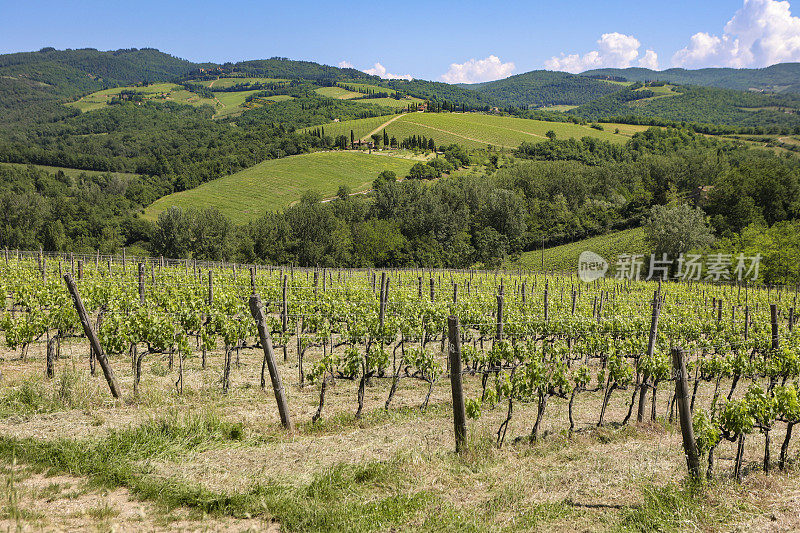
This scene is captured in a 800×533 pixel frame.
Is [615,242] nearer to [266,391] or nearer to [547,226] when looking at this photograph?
[547,226]

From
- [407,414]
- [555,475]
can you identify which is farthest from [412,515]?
[407,414]

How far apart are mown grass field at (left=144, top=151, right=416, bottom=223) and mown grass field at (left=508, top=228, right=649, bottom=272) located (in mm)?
39697

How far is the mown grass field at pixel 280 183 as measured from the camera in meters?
83.9

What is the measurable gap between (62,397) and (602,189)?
87290 millimetres

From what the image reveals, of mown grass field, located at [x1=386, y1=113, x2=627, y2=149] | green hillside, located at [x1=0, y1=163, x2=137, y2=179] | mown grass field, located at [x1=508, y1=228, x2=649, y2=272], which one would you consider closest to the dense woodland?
green hillside, located at [x1=0, y1=163, x2=137, y2=179]

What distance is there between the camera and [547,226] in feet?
252

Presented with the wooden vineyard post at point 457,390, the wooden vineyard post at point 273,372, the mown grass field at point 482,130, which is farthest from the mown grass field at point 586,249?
the mown grass field at point 482,130

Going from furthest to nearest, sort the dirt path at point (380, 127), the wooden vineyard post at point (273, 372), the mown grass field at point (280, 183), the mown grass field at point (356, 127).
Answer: the mown grass field at point (356, 127)
the dirt path at point (380, 127)
the mown grass field at point (280, 183)
the wooden vineyard post at point (273, 372)

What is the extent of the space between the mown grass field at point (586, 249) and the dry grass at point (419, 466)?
2034 inches

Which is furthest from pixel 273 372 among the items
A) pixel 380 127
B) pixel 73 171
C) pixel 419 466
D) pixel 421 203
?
pixel 380 127

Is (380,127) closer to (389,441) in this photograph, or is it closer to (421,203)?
(421,203)

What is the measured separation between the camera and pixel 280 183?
94562 millimetres

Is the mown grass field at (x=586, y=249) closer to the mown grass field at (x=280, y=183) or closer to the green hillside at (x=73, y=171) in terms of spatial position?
the mown grass field at (x=280, y=183)

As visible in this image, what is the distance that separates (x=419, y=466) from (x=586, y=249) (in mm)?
63166
